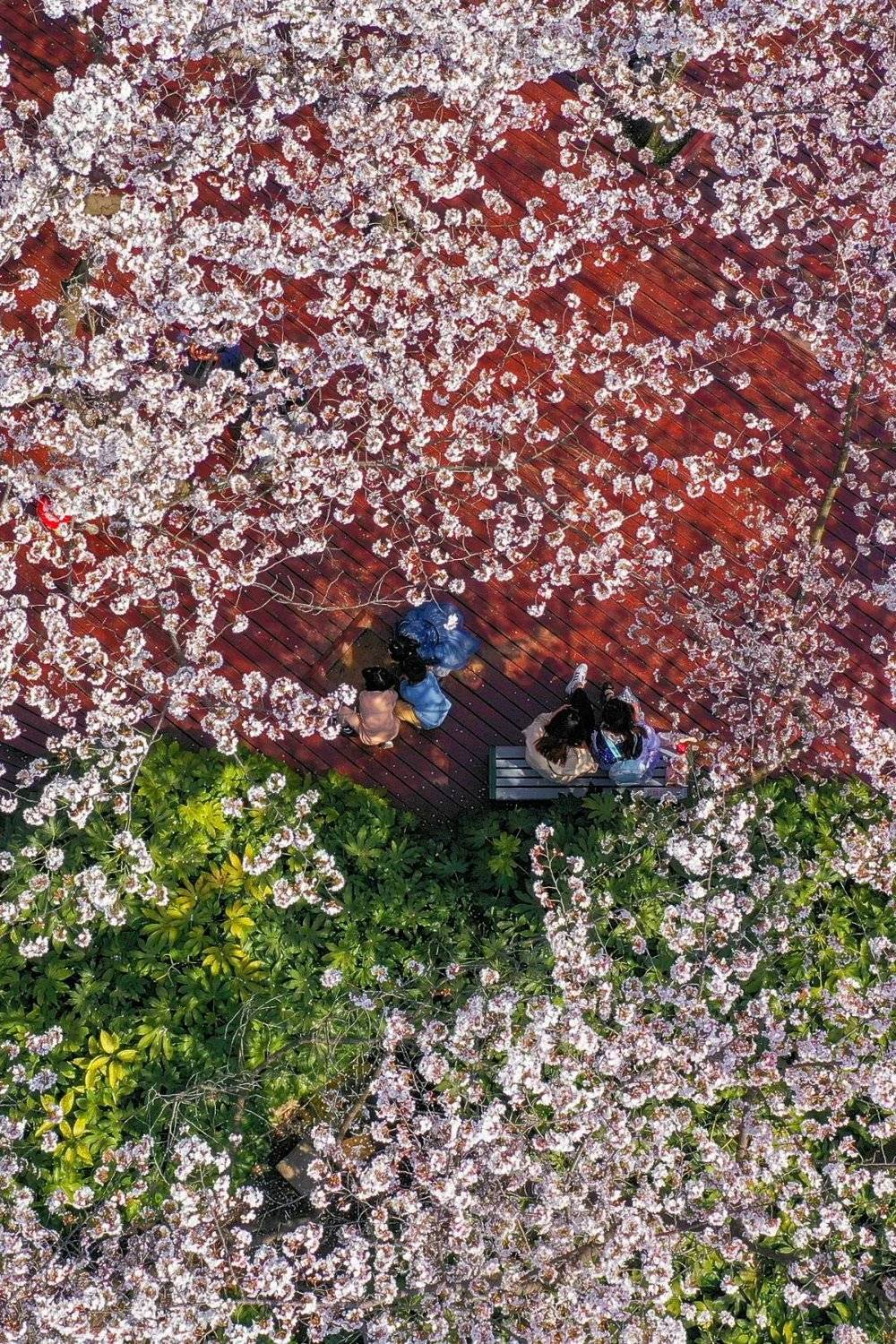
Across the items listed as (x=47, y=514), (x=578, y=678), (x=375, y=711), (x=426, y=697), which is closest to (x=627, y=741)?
(x=578, y=678)

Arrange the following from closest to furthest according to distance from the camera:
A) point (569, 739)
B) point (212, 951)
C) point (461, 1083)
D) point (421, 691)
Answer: point (461, 1083) < point (212, 951) < point (569, 739) < point (421, 691)

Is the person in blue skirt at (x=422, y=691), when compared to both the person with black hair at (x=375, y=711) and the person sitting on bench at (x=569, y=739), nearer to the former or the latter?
→ the person with black hair at (x=375, y=711)

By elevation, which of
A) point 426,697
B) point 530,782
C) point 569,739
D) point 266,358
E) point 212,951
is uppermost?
point 266,358

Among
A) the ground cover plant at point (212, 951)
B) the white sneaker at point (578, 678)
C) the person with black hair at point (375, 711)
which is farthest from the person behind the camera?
the white sneaker at point (578, 678)

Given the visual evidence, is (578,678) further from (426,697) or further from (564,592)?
(426,697)

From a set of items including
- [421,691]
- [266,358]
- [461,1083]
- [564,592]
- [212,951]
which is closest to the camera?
[461,1083]

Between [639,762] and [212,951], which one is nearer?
[212,951]

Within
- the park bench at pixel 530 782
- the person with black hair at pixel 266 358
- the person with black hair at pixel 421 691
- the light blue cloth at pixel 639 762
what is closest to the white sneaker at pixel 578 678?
the light blue cloth at pixel 639 762

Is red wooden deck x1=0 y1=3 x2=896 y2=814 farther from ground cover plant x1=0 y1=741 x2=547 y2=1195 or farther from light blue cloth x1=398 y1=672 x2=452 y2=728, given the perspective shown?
ground cover plant x1=0 y1=741 x2=547 y2=1195
